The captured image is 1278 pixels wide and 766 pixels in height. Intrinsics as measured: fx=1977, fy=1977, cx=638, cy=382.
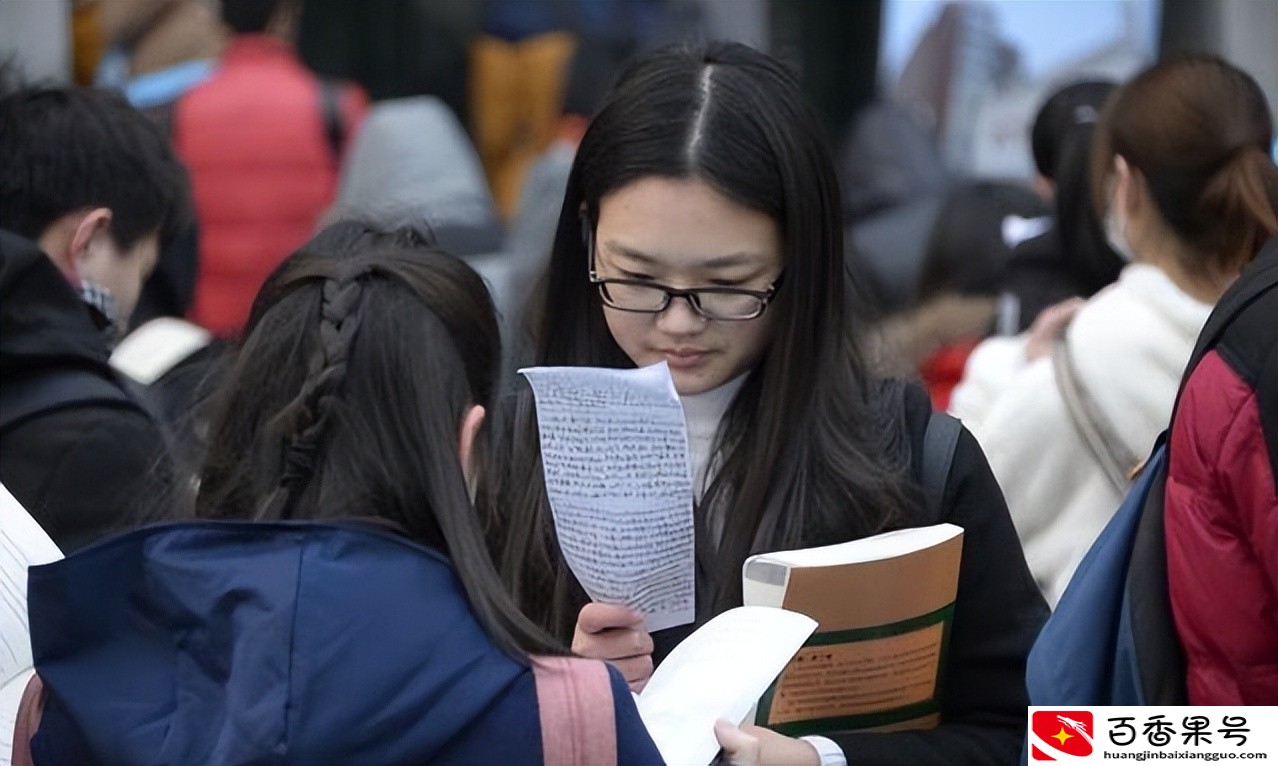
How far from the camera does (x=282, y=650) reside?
76.9 inches

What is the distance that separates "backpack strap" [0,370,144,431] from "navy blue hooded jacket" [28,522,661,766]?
1.07 m

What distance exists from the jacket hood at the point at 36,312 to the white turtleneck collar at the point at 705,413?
1.10 metres

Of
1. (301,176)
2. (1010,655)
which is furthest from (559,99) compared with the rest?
(1010,655)

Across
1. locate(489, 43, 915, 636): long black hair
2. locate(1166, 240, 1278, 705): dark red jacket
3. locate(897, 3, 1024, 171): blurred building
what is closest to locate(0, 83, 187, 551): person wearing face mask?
locate(489, 43, 915, 636): long black hair

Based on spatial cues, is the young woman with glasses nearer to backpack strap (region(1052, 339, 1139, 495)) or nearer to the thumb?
the thumb

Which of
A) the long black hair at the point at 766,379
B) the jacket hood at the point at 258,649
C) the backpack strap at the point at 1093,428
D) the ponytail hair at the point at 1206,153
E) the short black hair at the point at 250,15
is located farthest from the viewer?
the short black hair at the point at 250,15

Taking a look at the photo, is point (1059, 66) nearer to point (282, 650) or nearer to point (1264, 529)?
point (1264, 529)

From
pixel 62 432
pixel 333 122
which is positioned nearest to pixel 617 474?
pixel 62 432

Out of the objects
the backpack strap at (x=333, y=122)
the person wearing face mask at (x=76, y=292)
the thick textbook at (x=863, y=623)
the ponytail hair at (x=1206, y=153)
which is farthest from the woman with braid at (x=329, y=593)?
the backpack strap at (x=333, y=122)

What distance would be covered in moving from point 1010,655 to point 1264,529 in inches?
15.9

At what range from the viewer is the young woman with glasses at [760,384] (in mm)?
2584

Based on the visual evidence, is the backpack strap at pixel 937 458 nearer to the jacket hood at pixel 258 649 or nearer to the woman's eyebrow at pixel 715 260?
the woman's eyebrow at pixel 715 260

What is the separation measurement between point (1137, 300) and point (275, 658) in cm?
195

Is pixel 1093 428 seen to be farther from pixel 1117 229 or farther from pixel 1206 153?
pixel 1206 153
